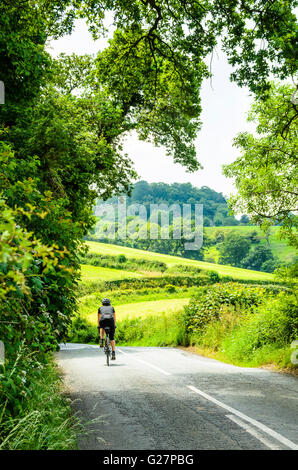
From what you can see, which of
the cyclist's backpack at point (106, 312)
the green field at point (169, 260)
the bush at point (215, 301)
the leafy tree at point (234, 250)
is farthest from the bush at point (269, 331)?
the leafy tree at point (234, 250)

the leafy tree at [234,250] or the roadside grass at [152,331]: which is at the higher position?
the leafy tree at [234,250]

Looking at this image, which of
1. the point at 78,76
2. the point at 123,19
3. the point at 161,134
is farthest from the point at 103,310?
the point at 78,76

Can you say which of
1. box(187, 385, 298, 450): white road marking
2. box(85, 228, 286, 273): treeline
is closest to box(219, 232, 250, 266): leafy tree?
box(85, 228, 286, 273): treeline

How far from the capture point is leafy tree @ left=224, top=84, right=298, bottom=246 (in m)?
17.5

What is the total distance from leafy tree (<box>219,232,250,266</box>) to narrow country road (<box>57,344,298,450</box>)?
109750 millimetres

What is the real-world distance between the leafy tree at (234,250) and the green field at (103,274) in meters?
58.9

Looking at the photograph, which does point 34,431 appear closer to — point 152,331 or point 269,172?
point 269,172

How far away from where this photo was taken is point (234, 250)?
121062 mm

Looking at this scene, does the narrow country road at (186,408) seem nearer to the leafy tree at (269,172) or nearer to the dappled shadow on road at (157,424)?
the dappled shadow on road at (157,424)

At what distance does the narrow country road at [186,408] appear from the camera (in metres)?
5.57

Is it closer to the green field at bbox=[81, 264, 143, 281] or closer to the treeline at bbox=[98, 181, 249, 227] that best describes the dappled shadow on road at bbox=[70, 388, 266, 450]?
the green field at bbox=[81, 264, 143, 281]

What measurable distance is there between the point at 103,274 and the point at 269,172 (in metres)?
46.4

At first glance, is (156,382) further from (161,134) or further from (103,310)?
(161,134)

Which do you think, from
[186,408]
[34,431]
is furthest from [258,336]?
[34,431]
